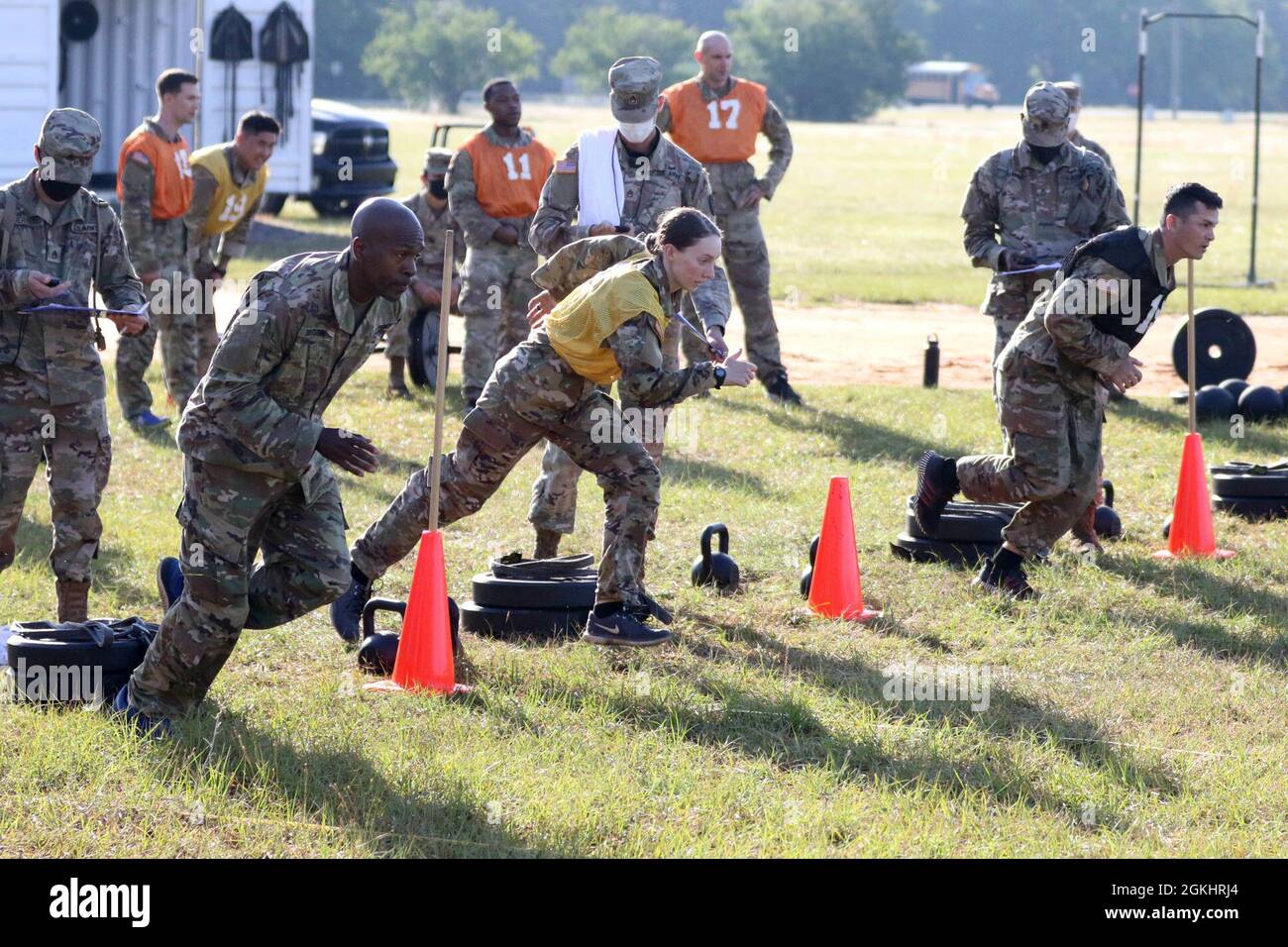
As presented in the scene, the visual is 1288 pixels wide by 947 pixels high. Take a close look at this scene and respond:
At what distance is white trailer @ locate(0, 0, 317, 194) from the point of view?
20031mm

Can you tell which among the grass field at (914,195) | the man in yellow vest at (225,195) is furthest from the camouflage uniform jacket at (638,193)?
the grass field at (914,195)

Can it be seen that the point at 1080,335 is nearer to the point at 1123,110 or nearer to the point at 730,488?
the point at 730,488

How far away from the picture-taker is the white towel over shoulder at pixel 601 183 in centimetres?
899

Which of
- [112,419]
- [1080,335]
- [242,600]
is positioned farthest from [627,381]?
[112,419]

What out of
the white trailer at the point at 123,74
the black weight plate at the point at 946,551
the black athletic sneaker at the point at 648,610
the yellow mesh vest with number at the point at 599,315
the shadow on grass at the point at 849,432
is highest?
the white trailer at the point at 123,74

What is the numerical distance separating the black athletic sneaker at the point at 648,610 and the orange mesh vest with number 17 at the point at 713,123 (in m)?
6.18

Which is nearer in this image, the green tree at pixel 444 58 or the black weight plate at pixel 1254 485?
the black weight plate at pixel 1254 485

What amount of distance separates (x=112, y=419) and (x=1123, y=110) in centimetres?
8909

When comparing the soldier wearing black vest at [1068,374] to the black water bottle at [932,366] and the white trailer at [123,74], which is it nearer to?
the black water bottle at [932,366]

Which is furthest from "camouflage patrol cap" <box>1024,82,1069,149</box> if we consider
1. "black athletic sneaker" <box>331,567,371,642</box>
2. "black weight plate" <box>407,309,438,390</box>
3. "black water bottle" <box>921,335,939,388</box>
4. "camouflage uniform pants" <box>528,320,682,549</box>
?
"black weight plate" <box>407,309,438,390</box>

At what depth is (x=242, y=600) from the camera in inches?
239

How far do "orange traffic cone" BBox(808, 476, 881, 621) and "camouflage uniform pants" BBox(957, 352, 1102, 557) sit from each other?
0.90 meters

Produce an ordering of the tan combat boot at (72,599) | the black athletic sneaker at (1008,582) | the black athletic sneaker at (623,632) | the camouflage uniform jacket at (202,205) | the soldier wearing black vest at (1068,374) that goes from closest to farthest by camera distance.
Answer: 1. the tan combat boot at (72,599)
2. the black athletic sneaker at (623,632)
3. the soldier wearing black vest at (1068,374)
4. the black athletic sneaker at (1008,582)
5. the camouflage uniform jacket at (202,205)

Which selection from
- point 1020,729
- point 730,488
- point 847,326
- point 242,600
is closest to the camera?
point 242,600
